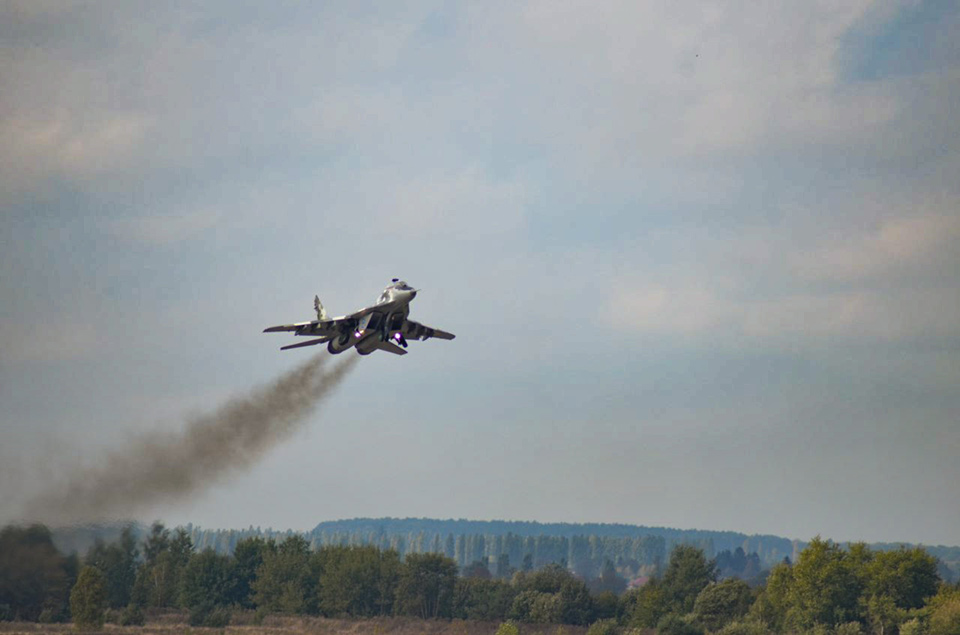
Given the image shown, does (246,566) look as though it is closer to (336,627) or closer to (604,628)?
(336,627)

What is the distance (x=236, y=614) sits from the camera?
426ft

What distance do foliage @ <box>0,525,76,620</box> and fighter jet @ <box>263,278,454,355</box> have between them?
34.3 meters

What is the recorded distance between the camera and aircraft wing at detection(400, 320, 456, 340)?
71.8 metres

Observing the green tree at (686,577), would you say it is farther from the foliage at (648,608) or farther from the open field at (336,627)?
the open field at (336,627)

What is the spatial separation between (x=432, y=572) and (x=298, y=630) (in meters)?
20.3

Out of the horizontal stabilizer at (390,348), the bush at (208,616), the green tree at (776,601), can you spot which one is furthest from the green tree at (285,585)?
the horizontal stabilizer at (390,348)

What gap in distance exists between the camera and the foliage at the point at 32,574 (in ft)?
292

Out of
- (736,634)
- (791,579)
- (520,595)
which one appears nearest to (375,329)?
(736,634)

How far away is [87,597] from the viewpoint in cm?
10006

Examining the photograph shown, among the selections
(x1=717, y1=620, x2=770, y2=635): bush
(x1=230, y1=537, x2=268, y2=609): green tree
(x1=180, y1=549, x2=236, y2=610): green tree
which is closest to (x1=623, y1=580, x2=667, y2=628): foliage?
(x1=717, y1=620, x2=770, y2=635): bush

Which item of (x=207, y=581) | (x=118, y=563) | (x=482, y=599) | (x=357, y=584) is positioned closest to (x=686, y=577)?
(x=482, y=599)

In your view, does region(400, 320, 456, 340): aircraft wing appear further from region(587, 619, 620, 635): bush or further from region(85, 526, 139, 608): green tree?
region(587, 619, 620, 635): bush

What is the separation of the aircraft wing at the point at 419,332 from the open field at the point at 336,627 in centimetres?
5196

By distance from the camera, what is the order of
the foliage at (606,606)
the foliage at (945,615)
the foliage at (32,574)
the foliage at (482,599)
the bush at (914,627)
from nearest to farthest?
the foliage at (32,574) → the foliage at (945,615) → the bush at (914,627) → the foliage at (606,606) → the foliage at (482,599)
